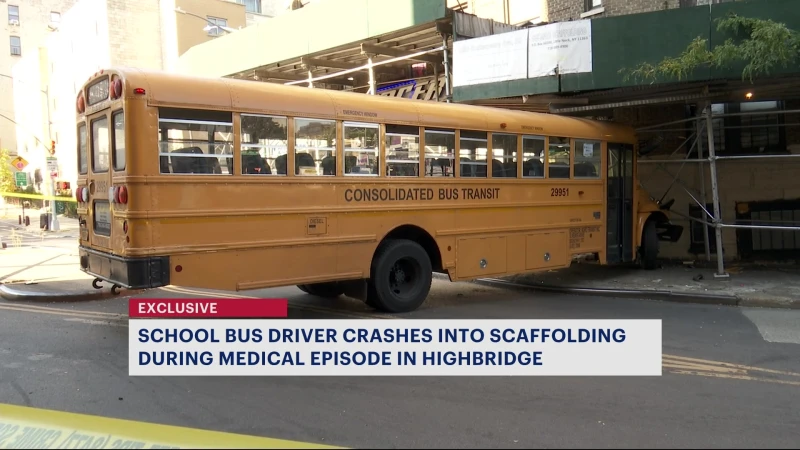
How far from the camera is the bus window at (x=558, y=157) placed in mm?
9203

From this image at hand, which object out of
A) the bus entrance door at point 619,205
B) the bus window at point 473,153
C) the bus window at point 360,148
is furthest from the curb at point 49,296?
the bus entrance door at point 619,205

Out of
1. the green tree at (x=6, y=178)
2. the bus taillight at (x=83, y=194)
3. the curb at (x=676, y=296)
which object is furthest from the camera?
the green tree at (x=6, y=178)

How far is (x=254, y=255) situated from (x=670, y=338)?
4.70 m

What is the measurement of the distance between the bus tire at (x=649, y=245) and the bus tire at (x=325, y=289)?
5.91 metres

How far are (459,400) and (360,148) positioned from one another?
141 inches

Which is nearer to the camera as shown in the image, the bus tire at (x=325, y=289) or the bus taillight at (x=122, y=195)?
the bus taillight at (x=122, y=195)

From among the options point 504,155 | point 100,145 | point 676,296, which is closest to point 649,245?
point 676,296

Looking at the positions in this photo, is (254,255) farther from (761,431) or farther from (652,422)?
(761,431)

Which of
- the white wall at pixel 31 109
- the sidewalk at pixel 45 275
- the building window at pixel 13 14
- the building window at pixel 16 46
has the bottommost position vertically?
the sidewalk at pixel 45 275

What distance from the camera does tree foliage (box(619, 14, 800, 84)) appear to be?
331 inches

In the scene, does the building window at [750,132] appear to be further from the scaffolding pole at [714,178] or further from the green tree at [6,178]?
the green tree at [6,178]

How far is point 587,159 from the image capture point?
9.80 m

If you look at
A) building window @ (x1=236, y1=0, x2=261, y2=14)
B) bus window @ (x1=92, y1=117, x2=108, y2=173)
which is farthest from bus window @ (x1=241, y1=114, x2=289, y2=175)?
building window @ (x1=236, y1=0, x2=261, y2=14)

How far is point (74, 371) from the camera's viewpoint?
5500 mm
